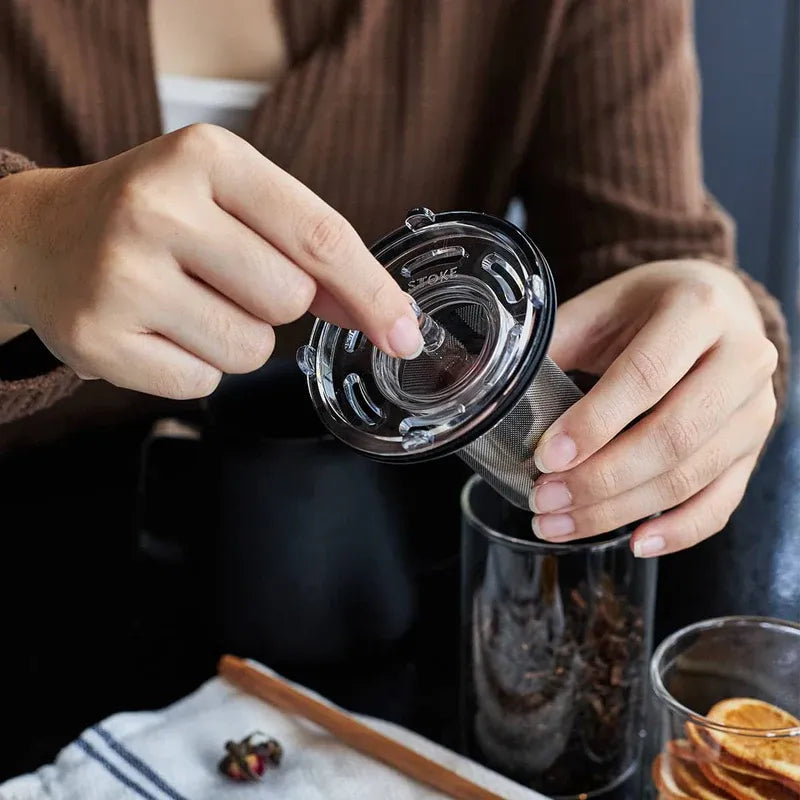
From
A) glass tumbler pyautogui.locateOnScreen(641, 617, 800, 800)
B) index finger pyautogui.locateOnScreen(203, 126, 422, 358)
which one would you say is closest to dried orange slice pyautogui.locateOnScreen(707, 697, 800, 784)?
glass tumbler pyautogui.locateOnScreen(641, 617, 800, 800)

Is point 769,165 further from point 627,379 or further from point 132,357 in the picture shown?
point 132,357

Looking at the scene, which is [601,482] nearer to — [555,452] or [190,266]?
[555,452]

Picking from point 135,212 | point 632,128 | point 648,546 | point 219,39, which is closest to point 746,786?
point 648,546

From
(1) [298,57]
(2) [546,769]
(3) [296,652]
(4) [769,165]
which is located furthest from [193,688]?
(4) [769,165]

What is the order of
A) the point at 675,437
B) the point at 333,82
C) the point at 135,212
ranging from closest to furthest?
the point at 135,212, the point at 675,437, the point at 333,82

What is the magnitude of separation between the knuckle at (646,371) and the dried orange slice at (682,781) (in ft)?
0.53

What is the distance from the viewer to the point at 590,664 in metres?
0.49

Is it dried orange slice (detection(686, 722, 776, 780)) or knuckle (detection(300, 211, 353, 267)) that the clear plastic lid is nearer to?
knuckle (detection(300, 211, 353, 267))

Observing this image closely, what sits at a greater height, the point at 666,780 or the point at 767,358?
the point at 767,358

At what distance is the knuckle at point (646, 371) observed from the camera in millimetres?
459

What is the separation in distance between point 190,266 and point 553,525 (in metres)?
0.20

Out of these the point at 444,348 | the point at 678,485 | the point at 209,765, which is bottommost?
the point at 209,765

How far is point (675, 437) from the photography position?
472 mm

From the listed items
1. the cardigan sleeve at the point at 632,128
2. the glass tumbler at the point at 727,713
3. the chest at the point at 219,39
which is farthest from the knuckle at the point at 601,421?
the chest at the point at 219,39
